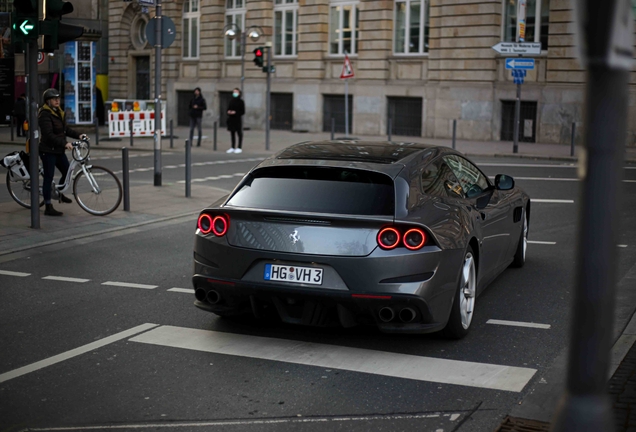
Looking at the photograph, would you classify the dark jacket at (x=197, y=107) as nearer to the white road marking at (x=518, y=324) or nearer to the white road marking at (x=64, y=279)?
the white road marking at (x=64, y=279)

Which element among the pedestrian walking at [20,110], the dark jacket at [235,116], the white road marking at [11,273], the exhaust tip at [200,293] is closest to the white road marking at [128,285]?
the white road marking at [11,273]

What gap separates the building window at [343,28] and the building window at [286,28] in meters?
2.11

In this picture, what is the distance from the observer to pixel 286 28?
39.2 meters

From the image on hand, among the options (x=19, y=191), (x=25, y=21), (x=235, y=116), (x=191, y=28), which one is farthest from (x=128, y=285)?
(x=191, y=28)

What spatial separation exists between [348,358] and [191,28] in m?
39.3

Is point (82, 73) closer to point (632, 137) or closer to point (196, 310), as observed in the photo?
point (632, 137)

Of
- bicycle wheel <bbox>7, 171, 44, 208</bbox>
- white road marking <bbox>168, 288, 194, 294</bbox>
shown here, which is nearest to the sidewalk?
bicycle wheel <bbox>7, 171, 44, 208</bbox>

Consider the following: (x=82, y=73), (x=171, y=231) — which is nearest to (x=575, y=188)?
(x=171, y=231)

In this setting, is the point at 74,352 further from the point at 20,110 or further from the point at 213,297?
the point at 20,110

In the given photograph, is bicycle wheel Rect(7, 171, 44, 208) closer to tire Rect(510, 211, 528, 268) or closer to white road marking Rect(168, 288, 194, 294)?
white road marking Rect(168, 288, 194, 294)

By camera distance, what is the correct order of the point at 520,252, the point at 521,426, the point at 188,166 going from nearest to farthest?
the point at 521,426
the point at 520,252
the point at 188,166

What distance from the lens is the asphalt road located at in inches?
196

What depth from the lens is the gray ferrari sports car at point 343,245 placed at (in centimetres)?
602

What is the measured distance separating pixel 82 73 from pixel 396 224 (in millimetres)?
31204
